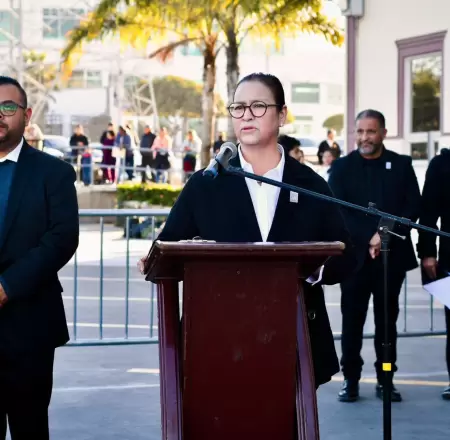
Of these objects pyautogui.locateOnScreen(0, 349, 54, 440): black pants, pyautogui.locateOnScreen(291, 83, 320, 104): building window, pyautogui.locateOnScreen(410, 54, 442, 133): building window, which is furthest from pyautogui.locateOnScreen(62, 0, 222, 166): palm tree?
pyautogui.locateOnScreen(291, 83, 320, 104): building window

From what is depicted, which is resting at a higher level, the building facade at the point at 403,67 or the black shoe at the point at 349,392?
the building facade at the point at 403,67

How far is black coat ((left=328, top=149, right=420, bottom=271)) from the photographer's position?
27.5 feet

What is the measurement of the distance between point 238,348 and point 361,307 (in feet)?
14.9

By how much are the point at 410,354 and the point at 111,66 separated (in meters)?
51.2

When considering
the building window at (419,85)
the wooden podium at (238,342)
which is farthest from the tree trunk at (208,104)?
the wooden podium at (238,342)

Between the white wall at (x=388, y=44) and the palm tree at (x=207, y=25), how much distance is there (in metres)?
5.43

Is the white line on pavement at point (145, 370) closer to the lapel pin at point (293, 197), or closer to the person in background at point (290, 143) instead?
the person in background at point (290, 143)

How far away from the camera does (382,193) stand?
8.43m

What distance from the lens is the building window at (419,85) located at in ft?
58.0

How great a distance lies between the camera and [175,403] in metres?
4.27

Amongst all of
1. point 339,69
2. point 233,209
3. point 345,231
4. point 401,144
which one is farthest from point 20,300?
point 339,69

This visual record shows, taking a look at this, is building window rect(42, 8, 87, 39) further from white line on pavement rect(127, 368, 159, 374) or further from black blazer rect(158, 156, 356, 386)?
black blazer rect(158, 156, 356, 386)

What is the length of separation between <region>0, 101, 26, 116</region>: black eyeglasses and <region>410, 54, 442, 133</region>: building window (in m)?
12.9

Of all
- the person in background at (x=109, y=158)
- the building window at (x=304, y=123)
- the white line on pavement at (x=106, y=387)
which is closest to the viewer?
the white line on pavement at (x=106, y=387)
